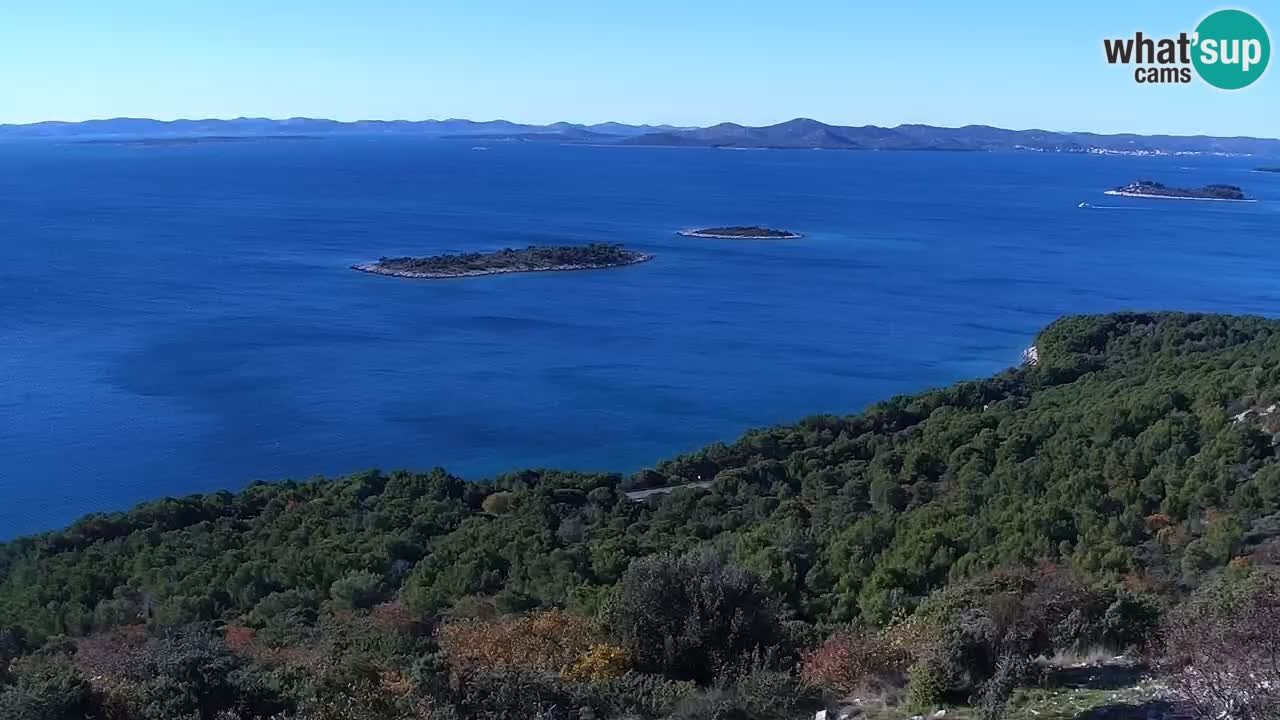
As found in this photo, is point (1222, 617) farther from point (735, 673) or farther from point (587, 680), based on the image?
point (587, 680)

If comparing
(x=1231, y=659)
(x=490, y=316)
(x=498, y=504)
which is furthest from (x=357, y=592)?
(x=490, y=316)

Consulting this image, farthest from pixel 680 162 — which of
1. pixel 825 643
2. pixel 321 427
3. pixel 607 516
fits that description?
pixel 825 643

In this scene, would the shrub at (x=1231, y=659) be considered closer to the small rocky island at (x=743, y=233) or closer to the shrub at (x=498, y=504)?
the shrub at (x=498, y=504)

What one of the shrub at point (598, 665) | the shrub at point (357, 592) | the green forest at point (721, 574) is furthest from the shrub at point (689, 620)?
the shrub at point (357, 592)

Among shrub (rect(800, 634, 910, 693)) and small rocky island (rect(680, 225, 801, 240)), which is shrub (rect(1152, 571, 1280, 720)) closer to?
shrub (rect(800, 634, 910, 693))

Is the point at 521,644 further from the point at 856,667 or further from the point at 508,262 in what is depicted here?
the point at 508,262

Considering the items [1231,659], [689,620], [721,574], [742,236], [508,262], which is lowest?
[689,620]
